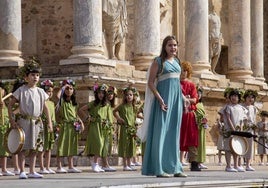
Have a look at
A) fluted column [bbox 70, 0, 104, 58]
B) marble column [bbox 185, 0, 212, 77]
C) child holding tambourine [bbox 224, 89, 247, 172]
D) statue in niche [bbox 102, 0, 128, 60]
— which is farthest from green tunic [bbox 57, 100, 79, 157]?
marble column [bbox 185, 0, 212, 77]

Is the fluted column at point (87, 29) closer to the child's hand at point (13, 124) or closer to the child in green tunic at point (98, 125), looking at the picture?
the child in green tunic at point (98, 125)

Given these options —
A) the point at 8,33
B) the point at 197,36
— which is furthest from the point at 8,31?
the point at 197,36

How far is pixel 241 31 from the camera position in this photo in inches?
1148

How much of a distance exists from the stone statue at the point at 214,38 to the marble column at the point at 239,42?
54cm

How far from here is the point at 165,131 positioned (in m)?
13.4

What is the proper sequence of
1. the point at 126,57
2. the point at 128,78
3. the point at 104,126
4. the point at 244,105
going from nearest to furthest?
the point at 104,126, the point at 244,105, the point at 128,78, the point at 126,57

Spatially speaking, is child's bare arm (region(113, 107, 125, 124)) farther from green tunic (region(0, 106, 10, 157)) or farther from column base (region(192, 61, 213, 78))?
column base (region(192, 61, 213, 78))

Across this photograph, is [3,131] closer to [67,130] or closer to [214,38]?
[67,130]

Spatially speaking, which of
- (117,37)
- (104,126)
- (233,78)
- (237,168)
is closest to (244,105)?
(237,168)

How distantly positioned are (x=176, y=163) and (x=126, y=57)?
39.3ft

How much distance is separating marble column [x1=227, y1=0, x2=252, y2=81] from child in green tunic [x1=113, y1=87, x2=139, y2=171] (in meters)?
10.8

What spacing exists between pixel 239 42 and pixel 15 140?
16.5 meters

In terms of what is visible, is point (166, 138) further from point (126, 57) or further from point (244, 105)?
point (126, 57)

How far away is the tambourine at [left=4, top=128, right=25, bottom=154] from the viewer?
44.2 ft
